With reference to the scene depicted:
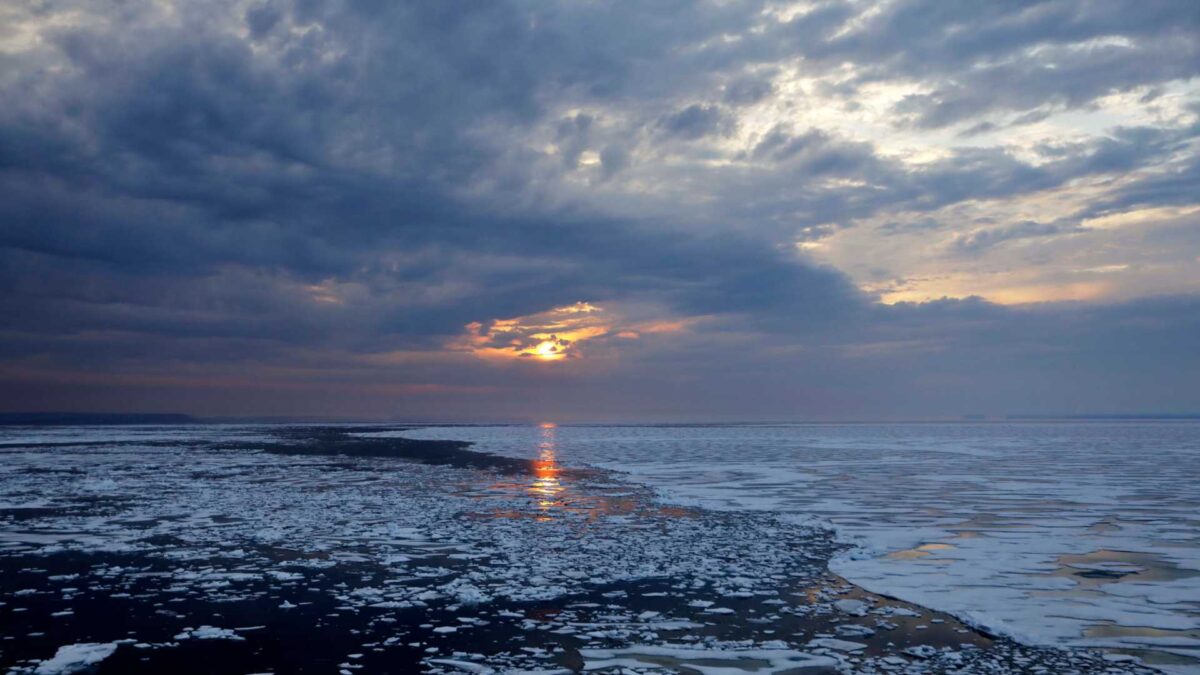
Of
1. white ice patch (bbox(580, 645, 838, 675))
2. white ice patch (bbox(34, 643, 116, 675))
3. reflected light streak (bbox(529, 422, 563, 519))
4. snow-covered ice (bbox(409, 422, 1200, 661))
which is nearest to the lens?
white ice patch (bbox(34, 643, 116, 675))

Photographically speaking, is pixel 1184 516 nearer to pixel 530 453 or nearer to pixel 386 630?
pixel 386 630

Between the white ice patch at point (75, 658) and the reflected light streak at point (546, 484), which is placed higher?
the white ice patch at point (75, 658)

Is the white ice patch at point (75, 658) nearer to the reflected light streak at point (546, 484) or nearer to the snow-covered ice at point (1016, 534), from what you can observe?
Answer: the snow-covered ice at point (1016, 534)

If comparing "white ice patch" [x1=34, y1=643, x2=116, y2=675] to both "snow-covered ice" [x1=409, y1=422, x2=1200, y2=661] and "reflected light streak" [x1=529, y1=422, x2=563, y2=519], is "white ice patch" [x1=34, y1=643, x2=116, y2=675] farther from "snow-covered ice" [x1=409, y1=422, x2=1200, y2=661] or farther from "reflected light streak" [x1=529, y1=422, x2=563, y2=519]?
"reflected light streak" [x1=529, y1=422, x2=563, y2=519]

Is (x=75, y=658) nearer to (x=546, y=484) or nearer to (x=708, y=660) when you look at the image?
(x=708, y=660)

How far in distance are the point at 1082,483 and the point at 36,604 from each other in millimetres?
23337

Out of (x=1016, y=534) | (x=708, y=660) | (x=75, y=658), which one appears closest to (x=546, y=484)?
(x=1016, y=534)

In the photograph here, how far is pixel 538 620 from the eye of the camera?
7.62 metres

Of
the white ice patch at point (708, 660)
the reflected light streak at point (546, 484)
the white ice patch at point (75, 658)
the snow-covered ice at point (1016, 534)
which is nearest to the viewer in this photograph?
the white ice patch at point (75, 658)

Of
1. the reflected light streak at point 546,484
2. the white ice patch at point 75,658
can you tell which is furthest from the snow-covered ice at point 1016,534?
the white ice patch at point 75,658

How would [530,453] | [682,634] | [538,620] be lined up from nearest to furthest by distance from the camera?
[682,634]
[538,620]
[530,453]

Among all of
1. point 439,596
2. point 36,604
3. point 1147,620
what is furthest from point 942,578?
point 36,604

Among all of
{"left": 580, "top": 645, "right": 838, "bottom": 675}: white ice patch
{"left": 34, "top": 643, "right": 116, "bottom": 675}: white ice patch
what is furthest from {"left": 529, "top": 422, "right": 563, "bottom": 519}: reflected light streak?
{"left": 34, "top": 643, "right": 116, "bottom": 675}: white ice patch

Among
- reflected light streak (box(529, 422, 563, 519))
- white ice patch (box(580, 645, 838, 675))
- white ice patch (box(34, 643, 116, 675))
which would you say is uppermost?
white ice patch (box(34, 643, 116, 675))
